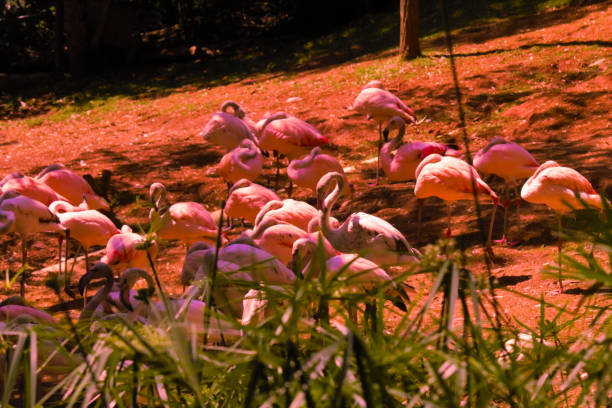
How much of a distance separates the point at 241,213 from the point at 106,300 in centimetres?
200

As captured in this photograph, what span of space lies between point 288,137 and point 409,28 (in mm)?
4376

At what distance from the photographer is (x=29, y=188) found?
228 inches

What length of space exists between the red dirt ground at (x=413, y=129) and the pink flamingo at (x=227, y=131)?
50 centimetres

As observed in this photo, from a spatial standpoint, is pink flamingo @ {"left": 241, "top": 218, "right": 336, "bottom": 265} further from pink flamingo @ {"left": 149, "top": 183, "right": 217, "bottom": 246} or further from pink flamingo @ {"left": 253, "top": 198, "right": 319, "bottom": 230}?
pink flamingo @ {"left": 149, "top": 183, "right": 217, "bottom": 246}

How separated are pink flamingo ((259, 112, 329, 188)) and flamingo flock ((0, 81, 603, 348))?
0.01m

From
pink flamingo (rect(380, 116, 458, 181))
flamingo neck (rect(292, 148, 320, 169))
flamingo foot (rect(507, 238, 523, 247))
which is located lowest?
flamingo foot (rect(507, 238, 523, 247))

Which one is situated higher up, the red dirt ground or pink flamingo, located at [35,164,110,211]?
pink flamingo, located at [35,164,110,211]

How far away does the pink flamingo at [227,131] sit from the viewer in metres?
7.41

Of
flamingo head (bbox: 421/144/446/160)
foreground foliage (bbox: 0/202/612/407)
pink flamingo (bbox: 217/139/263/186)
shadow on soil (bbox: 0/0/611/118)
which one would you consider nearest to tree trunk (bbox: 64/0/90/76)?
shadow on soil (bbox: 0/0/611/118)

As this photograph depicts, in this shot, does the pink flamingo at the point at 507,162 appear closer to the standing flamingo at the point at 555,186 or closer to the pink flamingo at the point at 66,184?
the standing flamingo at the point at 555,186

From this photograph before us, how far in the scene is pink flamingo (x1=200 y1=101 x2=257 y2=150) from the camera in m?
7.41

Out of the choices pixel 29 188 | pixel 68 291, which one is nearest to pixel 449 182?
pixel 68 291

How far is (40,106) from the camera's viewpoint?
1384 cm

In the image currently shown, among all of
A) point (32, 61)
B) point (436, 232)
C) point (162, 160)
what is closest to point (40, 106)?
point (32, 61)
